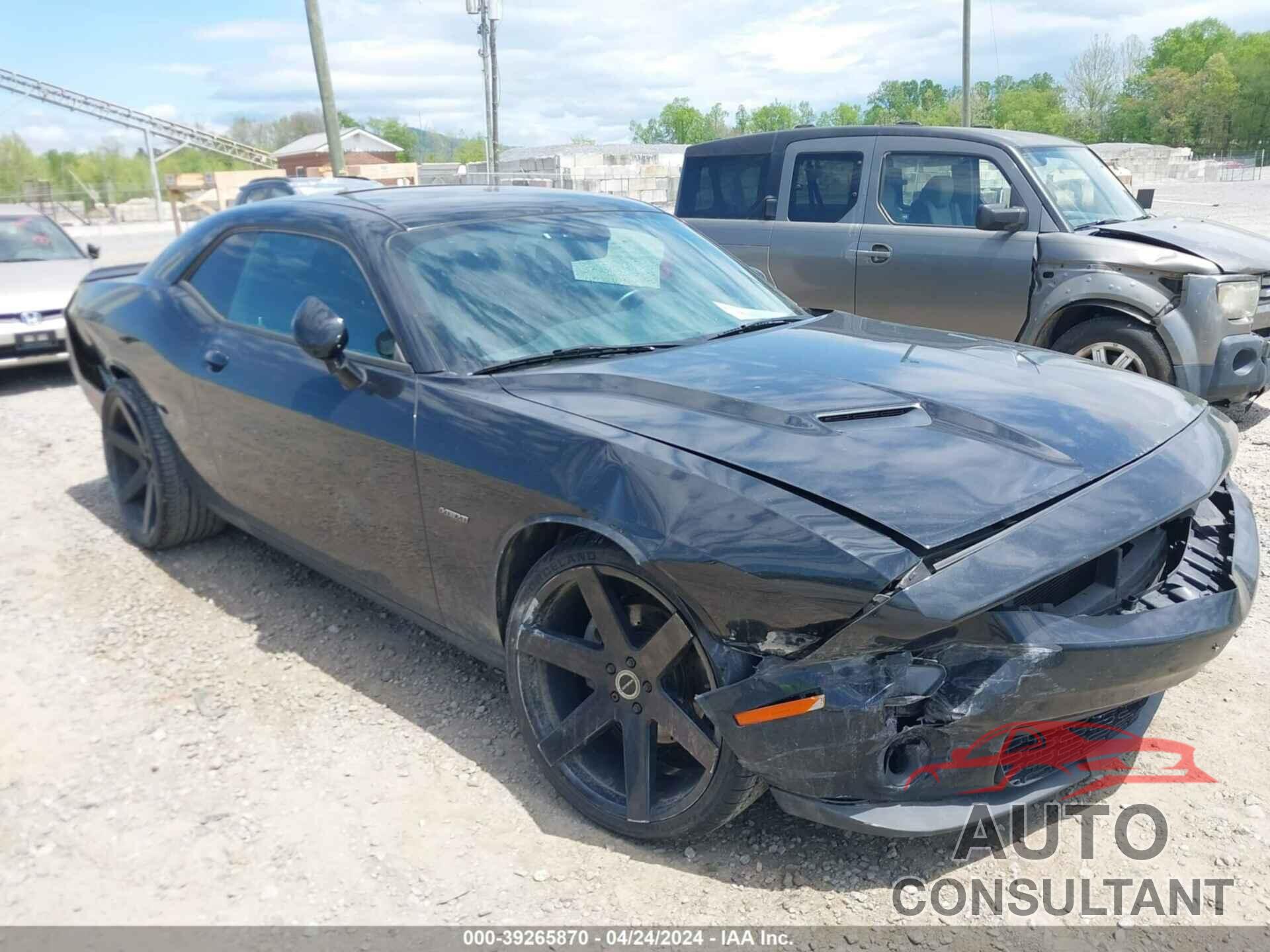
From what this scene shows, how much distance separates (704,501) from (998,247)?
4717 millimetres

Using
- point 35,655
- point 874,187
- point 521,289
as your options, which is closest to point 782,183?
point 874,187

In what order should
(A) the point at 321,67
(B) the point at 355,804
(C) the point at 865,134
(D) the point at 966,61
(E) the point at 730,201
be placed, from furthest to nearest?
(D) the point at 966,61 → (A) the point at 321,67 → (E) the point at 730,201 → (C) the point at 865,134 → (B) the point at 355,804

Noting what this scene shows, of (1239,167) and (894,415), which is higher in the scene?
(1239,167)

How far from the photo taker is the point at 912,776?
2.18 m

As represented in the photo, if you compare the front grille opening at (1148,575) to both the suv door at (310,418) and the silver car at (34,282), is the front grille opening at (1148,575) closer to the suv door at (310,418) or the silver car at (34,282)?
the suv door at (310,418)

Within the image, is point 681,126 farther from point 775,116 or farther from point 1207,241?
point 1207,241

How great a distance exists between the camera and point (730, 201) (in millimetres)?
7605

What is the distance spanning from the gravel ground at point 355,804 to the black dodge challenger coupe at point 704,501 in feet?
0.78

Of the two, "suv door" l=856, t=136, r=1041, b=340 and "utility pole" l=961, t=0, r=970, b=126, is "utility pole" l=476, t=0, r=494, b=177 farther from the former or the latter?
"suv door" l=856, t=136, r=1041, b=340

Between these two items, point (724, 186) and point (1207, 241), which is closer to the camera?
point (1207, 241)

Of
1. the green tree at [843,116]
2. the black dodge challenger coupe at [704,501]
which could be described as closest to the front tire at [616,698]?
the black dodge challenger coupe at [704,501]

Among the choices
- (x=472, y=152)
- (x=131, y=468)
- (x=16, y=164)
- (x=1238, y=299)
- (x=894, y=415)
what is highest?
(x=472, y=152)

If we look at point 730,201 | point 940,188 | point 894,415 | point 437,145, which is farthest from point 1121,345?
point 437,145

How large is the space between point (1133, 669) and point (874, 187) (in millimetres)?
5223
